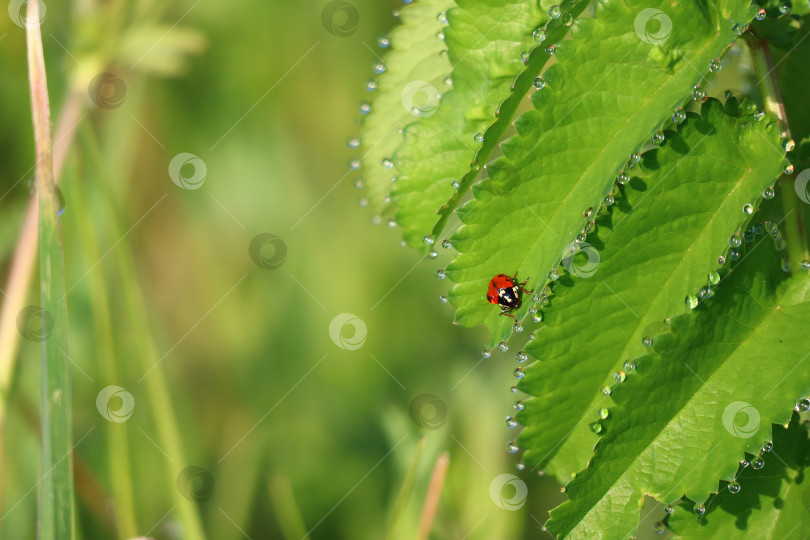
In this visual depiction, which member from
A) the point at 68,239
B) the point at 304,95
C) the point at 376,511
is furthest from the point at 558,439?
the point at 304,95

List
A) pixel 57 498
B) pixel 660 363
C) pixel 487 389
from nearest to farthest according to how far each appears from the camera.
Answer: pixel 660 363 < pixel 57 498 < pixel 487 389

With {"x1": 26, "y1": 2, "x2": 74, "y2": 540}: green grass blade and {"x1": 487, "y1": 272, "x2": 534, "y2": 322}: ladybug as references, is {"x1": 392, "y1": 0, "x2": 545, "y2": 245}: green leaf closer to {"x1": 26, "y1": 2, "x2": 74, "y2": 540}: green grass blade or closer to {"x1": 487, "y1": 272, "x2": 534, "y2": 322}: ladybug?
{"x1": 487, "y1": 272, "x2": 534, "y2": 322}: ladybug

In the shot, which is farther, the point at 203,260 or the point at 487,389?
the point at 203,260

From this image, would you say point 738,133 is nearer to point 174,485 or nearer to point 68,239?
point 174,485

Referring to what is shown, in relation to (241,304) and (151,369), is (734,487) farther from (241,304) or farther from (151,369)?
(241,304)

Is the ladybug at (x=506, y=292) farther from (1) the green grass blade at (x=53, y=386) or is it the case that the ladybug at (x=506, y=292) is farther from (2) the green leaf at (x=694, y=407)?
(1) the green grass blade at (x=53, y=386)

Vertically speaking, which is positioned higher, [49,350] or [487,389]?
[487,389]
